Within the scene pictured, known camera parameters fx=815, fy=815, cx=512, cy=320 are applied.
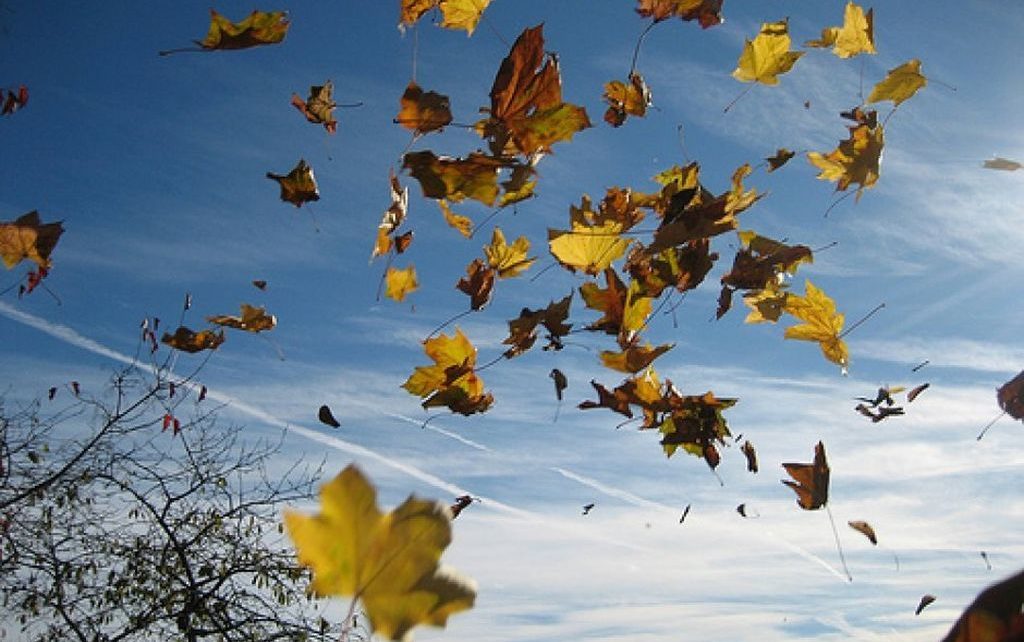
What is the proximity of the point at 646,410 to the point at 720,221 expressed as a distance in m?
0.97

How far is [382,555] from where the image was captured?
552 mm

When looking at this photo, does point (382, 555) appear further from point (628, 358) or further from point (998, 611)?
point (628, 358)

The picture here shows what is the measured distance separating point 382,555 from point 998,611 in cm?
36

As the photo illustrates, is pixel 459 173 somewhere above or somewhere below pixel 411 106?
below

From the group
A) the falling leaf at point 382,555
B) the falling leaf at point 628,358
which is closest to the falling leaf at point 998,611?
the falling leaf at point 382,555

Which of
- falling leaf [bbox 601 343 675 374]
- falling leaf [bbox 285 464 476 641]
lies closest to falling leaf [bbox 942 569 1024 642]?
falling leaf [bbox 285 464 476 641]

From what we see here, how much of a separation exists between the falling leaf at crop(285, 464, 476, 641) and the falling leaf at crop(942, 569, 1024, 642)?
30 centimetres

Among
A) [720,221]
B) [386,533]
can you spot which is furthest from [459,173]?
[386,533]

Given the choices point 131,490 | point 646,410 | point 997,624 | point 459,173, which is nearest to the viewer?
point 997,624

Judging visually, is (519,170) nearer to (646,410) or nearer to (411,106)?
(411,106)

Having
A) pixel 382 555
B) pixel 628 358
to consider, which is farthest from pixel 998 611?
pixel 628 358

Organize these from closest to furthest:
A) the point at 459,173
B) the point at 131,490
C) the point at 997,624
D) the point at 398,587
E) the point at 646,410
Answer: the point at 997,624 < the point at 398,587 < the point at 459,173 < the point at 646,410 < the point at 131,490

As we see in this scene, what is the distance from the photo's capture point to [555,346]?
375 cm

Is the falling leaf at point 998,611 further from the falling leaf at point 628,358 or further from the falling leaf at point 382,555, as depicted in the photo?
the falling leaf at point 628,358
